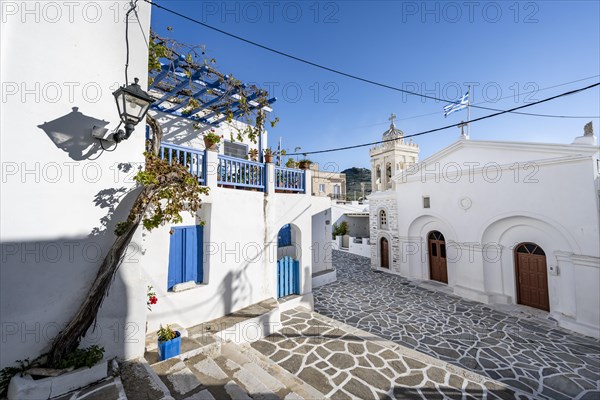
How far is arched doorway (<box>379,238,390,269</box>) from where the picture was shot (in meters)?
16.2

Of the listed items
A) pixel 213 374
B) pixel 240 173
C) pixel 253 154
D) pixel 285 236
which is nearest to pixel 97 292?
pixel 213 374

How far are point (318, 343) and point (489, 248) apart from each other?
9.30 metres

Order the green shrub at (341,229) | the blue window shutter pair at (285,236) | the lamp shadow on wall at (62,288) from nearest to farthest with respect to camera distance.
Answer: the lamp shadow on wall at (62,288) < the blue window shutter pair at (285,236) < the green shrub at (341,229)

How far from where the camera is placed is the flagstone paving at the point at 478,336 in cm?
595

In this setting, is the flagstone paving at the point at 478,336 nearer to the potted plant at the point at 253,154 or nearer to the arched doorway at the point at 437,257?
the arched doorway at the point at 437,257

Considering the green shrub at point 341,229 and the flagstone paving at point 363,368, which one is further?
the green shrub at point 341,229

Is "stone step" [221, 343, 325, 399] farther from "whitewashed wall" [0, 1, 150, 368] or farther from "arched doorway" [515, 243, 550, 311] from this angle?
"arched doorway" [515, 243, 550, 311]

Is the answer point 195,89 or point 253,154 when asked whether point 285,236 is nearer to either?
point 253,154

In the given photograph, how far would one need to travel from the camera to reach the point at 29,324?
3021 mm

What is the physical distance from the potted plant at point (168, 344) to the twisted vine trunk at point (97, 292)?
1320 mm

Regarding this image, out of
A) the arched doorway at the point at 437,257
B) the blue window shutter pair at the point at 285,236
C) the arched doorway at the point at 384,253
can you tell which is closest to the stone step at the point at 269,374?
the blue window shutter pair at the point at 285,236

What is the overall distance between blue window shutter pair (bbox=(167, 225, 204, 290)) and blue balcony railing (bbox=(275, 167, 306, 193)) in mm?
3218

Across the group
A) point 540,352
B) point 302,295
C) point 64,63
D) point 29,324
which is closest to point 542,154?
point 540,352

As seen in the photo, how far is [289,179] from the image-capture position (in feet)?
29.5
